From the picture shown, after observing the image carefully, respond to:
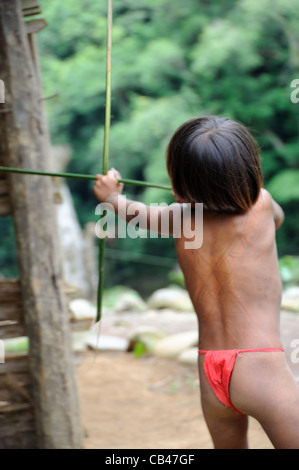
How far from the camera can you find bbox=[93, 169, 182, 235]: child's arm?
5.50ft

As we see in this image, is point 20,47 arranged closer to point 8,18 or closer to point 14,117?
point 8,18

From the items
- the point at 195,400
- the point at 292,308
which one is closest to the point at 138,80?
the point at 292,308

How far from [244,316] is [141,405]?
8.41 feet

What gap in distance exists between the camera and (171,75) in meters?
11.9

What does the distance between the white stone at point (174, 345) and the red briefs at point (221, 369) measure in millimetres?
3257

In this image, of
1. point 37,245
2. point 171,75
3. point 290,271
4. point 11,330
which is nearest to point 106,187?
point 37,245

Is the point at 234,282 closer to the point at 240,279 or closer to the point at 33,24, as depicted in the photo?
the point at 240,279

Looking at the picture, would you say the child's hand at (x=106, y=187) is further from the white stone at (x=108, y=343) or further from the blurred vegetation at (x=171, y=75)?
the blurred vegetation at (x=171, y=75)

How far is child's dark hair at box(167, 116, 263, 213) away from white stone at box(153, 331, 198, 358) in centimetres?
344

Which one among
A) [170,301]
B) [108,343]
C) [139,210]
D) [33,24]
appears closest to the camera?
[139,210]

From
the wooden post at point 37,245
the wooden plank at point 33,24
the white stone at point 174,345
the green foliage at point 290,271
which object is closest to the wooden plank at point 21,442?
the wooden post at point 37,245

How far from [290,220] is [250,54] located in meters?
3.57

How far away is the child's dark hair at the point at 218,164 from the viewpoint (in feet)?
4.93

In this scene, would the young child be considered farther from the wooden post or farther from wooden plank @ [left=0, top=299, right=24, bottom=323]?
wooden plank @ [left=0, top=299, right=24, bottom=323]
